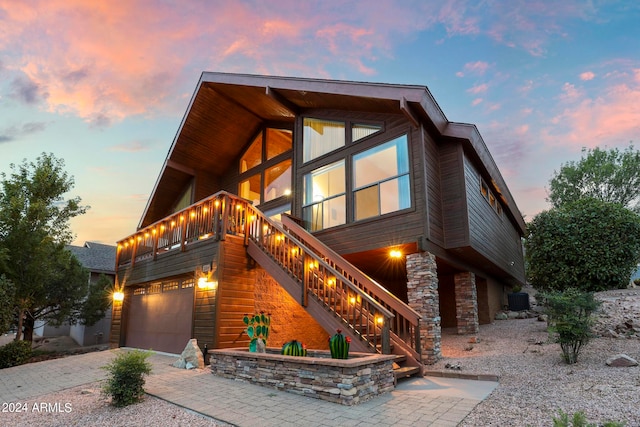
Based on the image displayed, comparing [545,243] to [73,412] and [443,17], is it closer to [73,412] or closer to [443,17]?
[443,17]

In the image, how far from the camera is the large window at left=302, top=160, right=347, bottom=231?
10055mm

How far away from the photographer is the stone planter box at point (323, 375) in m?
4.50

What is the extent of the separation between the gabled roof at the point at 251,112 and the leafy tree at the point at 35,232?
3267 mm

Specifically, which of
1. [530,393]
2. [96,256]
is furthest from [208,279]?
[96,256]

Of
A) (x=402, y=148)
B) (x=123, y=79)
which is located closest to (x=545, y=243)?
(x=402, y=148)

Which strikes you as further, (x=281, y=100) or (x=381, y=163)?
(x=281, y=100)

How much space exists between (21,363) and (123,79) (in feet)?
27.6

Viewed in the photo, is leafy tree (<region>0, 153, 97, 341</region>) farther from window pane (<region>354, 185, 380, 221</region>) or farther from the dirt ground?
window pane (<region>354, 185, 380, 221</region>)

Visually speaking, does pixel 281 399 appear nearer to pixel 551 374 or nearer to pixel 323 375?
pixel 323 375

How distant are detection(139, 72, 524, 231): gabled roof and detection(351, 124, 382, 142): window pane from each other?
1.41ft

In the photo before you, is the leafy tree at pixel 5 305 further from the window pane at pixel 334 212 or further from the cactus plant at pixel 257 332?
the window pane at pixel 334 212

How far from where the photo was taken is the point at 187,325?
856cm

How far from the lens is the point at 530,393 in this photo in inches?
183

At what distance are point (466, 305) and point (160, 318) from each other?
27.5 feet
